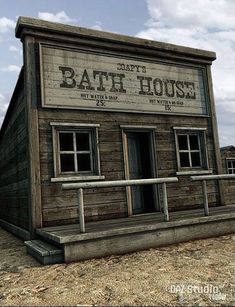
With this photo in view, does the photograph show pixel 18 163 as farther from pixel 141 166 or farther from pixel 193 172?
pixel 193 172

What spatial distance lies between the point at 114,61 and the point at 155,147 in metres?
2.54

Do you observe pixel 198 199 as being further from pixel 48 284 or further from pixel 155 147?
pixel 48 284

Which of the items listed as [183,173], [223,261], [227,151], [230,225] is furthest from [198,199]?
[227,151]

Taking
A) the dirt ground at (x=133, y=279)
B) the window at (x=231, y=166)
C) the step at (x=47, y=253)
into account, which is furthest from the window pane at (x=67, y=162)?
the window at (x=231, y=166)

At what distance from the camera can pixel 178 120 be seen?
28.4 ft

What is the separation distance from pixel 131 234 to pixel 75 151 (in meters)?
2.55

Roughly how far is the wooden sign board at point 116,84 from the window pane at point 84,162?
1.19 metres

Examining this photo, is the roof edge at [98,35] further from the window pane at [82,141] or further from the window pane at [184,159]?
the window pane at [184,159]

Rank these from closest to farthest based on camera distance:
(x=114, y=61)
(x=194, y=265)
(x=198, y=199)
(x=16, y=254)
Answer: (x=194, y=265), (x=16, y=254), (x=114, y=61), (x=198, y=199)

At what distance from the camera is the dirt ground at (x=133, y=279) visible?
3.39 metres

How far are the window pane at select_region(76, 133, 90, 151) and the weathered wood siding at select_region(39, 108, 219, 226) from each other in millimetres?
325

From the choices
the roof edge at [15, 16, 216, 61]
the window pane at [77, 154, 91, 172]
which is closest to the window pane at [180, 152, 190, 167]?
the window pane at [77, 154, 91, 172]

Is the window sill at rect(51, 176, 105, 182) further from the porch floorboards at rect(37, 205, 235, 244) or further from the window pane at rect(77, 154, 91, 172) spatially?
the porch floorboards at rect(37, 205, 235, 244)

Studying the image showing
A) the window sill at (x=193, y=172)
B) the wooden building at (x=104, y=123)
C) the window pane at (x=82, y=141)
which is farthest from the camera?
the window sill at (x=193, y=172)
